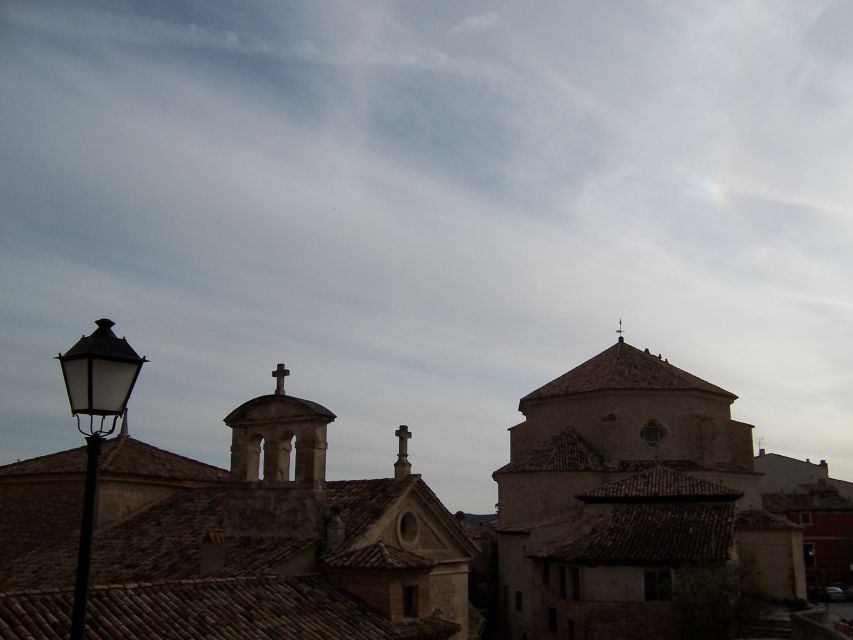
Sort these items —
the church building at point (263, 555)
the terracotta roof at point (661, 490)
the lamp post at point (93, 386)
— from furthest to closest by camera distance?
the terracotta roof at point (661, 490) → the church building at point (263, 555) → the lamp post at point (93, 386)

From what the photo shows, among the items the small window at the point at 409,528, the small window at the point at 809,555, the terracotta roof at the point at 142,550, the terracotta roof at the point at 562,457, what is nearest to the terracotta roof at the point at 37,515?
the terracotta roof at the point at 142,550

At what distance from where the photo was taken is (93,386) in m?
5.47

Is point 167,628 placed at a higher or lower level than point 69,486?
lower

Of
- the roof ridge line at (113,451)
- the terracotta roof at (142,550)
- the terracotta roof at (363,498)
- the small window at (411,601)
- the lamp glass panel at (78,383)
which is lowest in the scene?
the small window at (411,601)

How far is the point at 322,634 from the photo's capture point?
11977mm

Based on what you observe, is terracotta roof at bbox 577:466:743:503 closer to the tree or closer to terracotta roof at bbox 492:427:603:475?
the tree

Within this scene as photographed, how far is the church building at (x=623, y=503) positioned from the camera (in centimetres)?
2472

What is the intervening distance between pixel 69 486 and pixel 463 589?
39.1 feet

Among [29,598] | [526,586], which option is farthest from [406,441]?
[526,586]

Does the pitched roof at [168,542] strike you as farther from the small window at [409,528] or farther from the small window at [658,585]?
the small window at [658,585]

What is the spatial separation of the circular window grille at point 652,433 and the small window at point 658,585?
1149 centimetres

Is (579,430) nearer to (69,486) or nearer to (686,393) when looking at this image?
(686,393)

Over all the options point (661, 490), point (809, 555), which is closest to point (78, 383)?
point (661, 490)

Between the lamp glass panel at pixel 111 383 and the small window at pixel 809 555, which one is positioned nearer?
the lamp glass panel at pixel 111 383
